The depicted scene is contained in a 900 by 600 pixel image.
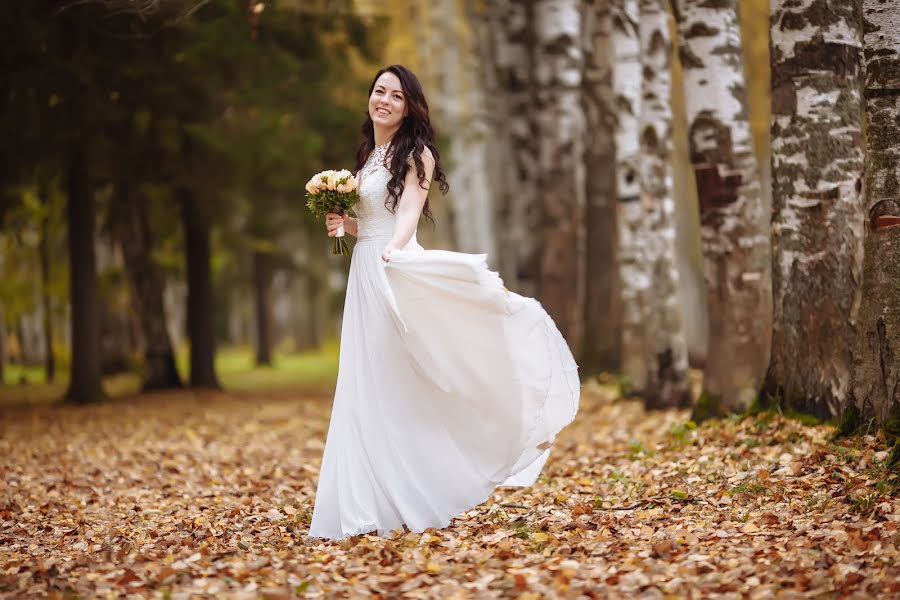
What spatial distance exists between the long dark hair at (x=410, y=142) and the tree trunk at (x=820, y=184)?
337 centimetres

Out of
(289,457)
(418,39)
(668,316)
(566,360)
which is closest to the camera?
(566,360)

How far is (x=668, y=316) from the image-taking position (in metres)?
12.6

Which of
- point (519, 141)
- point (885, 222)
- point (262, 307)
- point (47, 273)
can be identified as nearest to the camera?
point (885, 222)

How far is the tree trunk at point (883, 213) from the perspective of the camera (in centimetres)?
699

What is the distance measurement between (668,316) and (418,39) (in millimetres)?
13479

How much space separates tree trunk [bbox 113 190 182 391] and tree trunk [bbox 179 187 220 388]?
1.49 ft

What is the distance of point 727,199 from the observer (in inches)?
407

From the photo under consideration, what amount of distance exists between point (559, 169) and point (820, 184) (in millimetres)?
9115

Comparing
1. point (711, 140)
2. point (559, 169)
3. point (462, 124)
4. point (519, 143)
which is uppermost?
point (462, 124)

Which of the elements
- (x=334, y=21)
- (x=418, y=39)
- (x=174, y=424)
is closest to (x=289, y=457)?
(x=174, y=424)

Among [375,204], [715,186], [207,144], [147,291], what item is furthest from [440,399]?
[147,291]

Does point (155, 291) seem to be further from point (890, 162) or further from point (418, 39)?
point (890, 162)

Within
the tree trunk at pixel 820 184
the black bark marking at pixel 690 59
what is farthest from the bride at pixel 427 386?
the black bark marking at pixel 690 59

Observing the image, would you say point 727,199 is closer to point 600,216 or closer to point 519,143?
point 600,216
